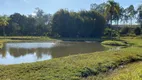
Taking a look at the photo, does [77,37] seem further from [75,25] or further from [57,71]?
[57,71]

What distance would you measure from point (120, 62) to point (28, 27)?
51.0 m

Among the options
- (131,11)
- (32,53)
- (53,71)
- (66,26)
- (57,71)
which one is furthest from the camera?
(131,11)

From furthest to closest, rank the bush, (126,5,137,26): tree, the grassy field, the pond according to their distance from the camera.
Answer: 1. (126,5,137,26): tree
2. the bush
3. the pond
4. the grassy field

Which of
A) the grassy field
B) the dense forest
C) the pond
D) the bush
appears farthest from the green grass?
the bush

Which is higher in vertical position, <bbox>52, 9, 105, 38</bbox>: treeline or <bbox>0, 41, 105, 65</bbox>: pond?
<bbox>52, 9, 105, 38</bbox>: treeline

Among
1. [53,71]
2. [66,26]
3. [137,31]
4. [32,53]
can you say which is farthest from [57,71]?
[137,31]

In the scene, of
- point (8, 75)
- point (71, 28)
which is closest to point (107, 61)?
point (8, 75)

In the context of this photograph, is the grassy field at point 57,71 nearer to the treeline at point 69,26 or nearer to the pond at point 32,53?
the pond at point 32,53

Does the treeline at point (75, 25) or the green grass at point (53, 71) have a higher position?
the treeline at point (75, 25)

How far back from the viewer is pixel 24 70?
1213 cm

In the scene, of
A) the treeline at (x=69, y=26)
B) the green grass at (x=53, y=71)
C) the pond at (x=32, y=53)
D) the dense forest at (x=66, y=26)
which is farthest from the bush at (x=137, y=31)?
the green grass at (x=53, y=71)

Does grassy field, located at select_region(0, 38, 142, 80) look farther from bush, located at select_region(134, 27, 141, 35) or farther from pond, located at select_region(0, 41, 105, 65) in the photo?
bush, located at select_region(134, 27, 141, 35)

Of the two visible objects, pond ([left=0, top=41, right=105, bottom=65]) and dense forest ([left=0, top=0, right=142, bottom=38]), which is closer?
pond ([left=0, top=41, right=105, bottom=65])

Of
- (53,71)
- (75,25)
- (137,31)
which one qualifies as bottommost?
(53,71)
